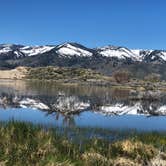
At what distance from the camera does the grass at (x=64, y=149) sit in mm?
14336

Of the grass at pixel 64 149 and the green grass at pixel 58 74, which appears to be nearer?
the grass at pixel 64 149

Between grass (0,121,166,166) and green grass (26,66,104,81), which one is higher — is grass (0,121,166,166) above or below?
below

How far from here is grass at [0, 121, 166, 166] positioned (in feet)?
47.0

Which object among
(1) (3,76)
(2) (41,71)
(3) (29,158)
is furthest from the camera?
(2) (41,71)

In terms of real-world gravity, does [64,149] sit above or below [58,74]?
below

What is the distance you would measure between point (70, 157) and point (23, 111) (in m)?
22.4

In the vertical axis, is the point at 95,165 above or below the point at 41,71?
below

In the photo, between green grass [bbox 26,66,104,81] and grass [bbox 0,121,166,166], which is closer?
grass [bbox 0,121,166,166]

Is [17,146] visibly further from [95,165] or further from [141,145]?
[141,145]

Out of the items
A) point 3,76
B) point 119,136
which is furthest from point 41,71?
point 119,136

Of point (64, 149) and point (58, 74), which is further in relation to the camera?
point (58, 74)

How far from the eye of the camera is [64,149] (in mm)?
16641

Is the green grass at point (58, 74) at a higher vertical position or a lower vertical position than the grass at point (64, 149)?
higher

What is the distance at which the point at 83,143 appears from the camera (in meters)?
18.2
